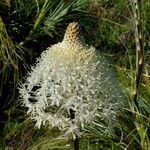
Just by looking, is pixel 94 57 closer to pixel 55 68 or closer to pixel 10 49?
pixel 55 68

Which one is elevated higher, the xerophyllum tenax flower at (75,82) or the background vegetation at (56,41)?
the xerophyllum tenax flower at (75,82)

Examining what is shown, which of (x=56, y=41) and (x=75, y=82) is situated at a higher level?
(x=75, y=82)

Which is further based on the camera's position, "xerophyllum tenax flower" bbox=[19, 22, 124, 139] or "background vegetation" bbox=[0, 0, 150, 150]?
"background vegetation" bbox=[0, 0, 150, 150]

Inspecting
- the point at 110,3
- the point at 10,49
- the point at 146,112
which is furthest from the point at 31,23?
the point at 146,112

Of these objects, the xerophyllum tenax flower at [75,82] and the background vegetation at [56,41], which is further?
the background vegetation at [56,41]
